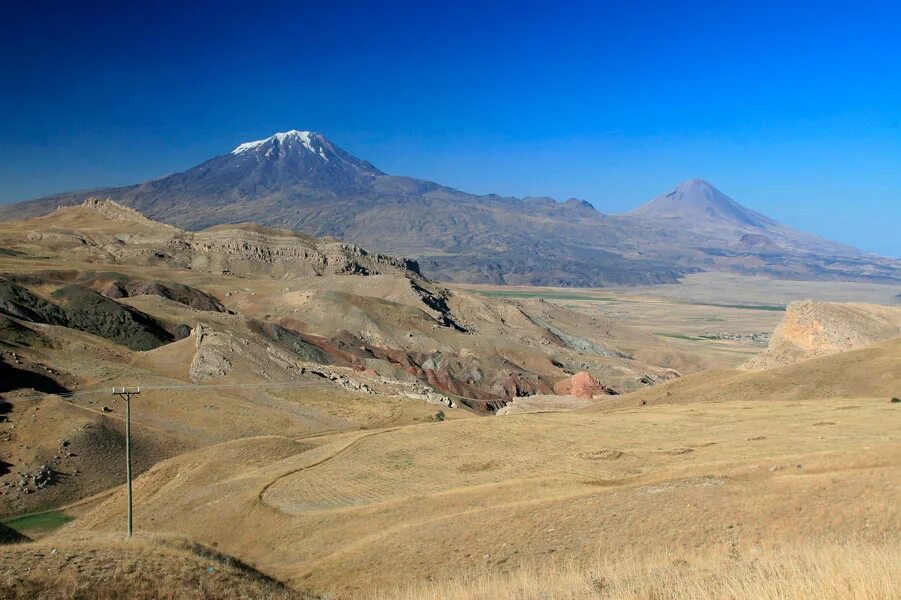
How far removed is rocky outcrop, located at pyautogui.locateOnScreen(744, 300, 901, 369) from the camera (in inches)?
2371

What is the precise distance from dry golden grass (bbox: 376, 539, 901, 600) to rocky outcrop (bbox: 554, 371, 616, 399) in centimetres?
5374

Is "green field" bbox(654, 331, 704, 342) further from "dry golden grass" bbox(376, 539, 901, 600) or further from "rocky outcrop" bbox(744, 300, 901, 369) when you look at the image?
"dry golden grass" bbox(376, 539, 901, 600)

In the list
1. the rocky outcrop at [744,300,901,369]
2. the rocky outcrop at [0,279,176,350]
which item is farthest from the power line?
the rocky outcrop at [744,300,901,369]

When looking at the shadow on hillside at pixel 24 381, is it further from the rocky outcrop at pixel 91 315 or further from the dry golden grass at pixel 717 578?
the dry golden grass at pixel 717 578

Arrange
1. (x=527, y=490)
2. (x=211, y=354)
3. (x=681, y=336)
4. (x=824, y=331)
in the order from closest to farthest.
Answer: (x=527, y=490), (x=211, y=354), (x=824, y=331), (x=681, y=336)

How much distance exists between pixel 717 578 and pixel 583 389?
2331 inches

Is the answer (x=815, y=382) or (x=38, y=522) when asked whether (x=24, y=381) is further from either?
(x=815, y=382)

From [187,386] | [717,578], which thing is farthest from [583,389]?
[717,578]

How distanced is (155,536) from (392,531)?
6780mm

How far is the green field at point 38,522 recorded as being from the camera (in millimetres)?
31198

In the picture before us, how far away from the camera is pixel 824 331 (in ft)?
201

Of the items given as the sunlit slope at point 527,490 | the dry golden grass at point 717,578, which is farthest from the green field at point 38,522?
the dry golden grass at point 717,578

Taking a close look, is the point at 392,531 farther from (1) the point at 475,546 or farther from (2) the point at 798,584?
(2) the point at 798,584

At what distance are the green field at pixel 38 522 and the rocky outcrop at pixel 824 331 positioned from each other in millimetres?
49219
